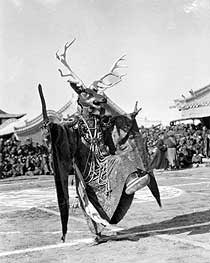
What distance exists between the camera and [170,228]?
7875mm

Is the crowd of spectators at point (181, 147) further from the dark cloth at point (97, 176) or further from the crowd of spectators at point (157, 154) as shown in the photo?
the dark cloth at point (97, 176)

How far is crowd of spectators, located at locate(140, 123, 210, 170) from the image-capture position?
22.5 m

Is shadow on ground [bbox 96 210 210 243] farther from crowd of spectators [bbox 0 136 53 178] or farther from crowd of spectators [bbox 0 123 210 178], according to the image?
crowd of spectators [bbox 0 136 53 178]

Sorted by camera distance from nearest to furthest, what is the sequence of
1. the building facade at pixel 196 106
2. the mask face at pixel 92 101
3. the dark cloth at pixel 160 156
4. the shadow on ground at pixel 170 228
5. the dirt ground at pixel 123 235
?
the dirt ground at pixel 123 235 → the shadow on ground at pixel 170 228 → the mask face at pixel 92 101 → the dark cloth at pixel 160 156 → the building facade at pixel 196 106

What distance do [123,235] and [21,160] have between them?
55.4ft

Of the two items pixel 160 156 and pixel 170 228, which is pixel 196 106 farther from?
pixel 170 228

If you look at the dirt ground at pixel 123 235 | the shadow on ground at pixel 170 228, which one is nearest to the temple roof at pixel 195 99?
the dirt ground at pixel 123 235

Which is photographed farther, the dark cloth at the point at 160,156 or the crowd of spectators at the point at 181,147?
the crowd of spectators at the point at 181,147

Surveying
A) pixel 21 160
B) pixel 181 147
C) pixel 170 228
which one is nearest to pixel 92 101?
pixel 170 228

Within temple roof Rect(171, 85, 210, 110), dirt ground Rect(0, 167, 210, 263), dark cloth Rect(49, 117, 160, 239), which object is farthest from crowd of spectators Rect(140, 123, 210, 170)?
dark cloth Rect(49, 117, 160, 239)

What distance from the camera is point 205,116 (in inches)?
991

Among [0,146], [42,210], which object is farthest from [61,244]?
[0,146]

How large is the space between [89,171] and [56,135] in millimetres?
964

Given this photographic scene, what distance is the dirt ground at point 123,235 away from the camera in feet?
20.0
